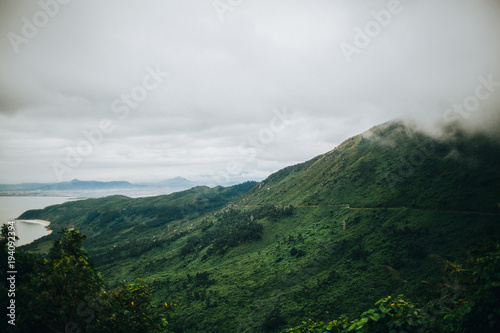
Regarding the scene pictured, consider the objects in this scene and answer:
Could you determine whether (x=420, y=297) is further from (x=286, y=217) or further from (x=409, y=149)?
(x=409, y=149)

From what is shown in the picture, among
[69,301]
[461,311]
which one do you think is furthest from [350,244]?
[69,301]

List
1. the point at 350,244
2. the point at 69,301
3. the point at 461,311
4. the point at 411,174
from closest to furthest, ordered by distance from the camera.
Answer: the point at 461,311
the point at 69,301
the point at 350,244
the point at 411,174

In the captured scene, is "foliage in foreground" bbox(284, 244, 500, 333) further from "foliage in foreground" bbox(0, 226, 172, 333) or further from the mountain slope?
the mountain slope

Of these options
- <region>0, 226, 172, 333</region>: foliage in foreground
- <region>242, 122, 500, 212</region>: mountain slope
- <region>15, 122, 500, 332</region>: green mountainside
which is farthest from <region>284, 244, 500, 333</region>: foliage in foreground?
<region>242, 122, 500, 212</region>: mountain slope

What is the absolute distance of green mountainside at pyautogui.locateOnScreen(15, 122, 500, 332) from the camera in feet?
155

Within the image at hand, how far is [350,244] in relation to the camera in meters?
63.0

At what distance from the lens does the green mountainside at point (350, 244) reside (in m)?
47.2

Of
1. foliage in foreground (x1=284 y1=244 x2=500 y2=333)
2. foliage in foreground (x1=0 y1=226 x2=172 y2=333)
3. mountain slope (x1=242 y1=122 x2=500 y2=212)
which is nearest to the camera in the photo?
foliage in foreground (x1=284 y1=244 x2=500 y2=333)

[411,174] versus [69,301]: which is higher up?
[411,174]

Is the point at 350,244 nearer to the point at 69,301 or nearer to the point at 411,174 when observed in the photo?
the point at 411,174

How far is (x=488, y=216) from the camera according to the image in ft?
163

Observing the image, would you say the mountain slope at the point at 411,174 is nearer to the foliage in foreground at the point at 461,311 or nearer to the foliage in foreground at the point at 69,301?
the foliage in foreground at the point at 461,311

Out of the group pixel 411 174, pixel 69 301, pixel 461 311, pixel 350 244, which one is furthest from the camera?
pixel 411 174

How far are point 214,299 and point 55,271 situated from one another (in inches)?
2261
